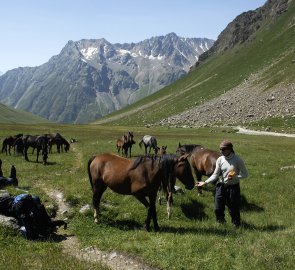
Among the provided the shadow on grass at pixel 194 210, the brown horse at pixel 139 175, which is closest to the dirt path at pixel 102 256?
the brown horse at pixel 139 175

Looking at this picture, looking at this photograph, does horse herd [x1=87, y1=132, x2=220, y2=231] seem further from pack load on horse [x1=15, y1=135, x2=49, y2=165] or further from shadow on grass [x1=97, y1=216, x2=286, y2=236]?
pack load on horse [x1=15, y1=135, x2=49, y2=165]

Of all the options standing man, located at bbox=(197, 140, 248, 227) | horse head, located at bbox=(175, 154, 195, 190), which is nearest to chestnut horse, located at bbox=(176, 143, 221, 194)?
horse head, located at bbox=(175, 154, 195, 190)

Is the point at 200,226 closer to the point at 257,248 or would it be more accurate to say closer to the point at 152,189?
the point at 152,189

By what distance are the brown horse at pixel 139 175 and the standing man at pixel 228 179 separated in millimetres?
1336

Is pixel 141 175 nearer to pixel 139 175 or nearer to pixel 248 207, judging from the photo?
pixel 139 175

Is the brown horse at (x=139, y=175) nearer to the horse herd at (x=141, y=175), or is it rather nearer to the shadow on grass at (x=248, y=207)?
the horse herd at (x=141, y=175)

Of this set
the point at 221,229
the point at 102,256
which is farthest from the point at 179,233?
the point at 102,256

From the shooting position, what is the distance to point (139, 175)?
15125mm

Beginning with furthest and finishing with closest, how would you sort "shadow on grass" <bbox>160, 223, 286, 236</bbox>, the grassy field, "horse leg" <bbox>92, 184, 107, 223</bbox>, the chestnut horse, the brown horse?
the chestnut horse, "horse leg" <bbox>92, 184, 107, 223</bbox>, the brown horse, "shadow on grass" <bbox>160, 223, 286, 236</bbox>, the grassy field

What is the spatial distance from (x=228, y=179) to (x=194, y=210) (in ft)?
12.1

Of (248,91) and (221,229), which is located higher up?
(248,91)

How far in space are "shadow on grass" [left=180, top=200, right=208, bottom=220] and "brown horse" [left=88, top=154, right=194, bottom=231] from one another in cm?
185

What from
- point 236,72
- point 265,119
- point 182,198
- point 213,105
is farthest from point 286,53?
point 182,198

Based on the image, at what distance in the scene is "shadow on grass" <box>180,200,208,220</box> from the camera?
687 inches
